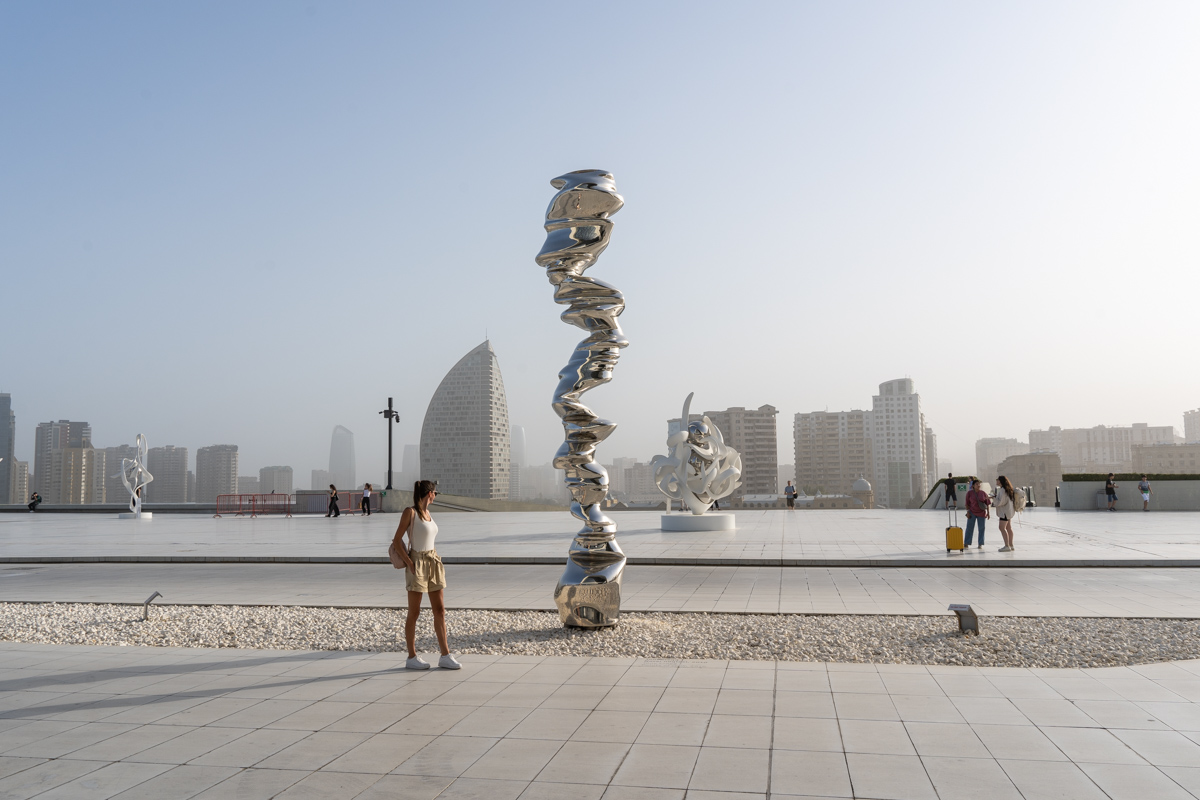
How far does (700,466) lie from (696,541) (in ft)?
12.5

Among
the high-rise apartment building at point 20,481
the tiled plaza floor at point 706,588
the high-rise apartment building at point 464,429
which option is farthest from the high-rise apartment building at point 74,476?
the tiled plaza floor at point 706,588

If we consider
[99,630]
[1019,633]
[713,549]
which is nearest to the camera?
[1019,633]

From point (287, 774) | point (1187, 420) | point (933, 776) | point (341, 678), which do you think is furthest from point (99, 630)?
point (1187, 420)

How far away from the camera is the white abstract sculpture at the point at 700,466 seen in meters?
21.9

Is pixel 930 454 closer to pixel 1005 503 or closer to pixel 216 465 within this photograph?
pixel 216 465

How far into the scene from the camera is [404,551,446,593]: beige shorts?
254 inches

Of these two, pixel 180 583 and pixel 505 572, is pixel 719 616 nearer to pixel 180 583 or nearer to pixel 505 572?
pixel 505 572

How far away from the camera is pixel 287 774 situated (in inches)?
161

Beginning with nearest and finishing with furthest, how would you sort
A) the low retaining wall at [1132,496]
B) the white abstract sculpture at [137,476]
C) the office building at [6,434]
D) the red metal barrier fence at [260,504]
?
1. the low retaining wall at [1132,496]
2. the white abstract sculpture at [137,476]
3. the red metal barrier fence at [260,504]
4. the office building at [6,434]

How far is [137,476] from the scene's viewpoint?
3353cm

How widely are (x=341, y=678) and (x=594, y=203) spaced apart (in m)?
4.90

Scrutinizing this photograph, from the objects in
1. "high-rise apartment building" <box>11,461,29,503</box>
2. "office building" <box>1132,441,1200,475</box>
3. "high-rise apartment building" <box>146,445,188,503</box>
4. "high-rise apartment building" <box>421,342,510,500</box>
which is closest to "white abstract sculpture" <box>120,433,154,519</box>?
"high-rise apartment building" <box>11,461,29,503</box>

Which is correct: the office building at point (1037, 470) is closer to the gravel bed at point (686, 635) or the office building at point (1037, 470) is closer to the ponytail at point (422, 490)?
the gravel bed at point (686, 635)

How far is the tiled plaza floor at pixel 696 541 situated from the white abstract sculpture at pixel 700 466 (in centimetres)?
128
